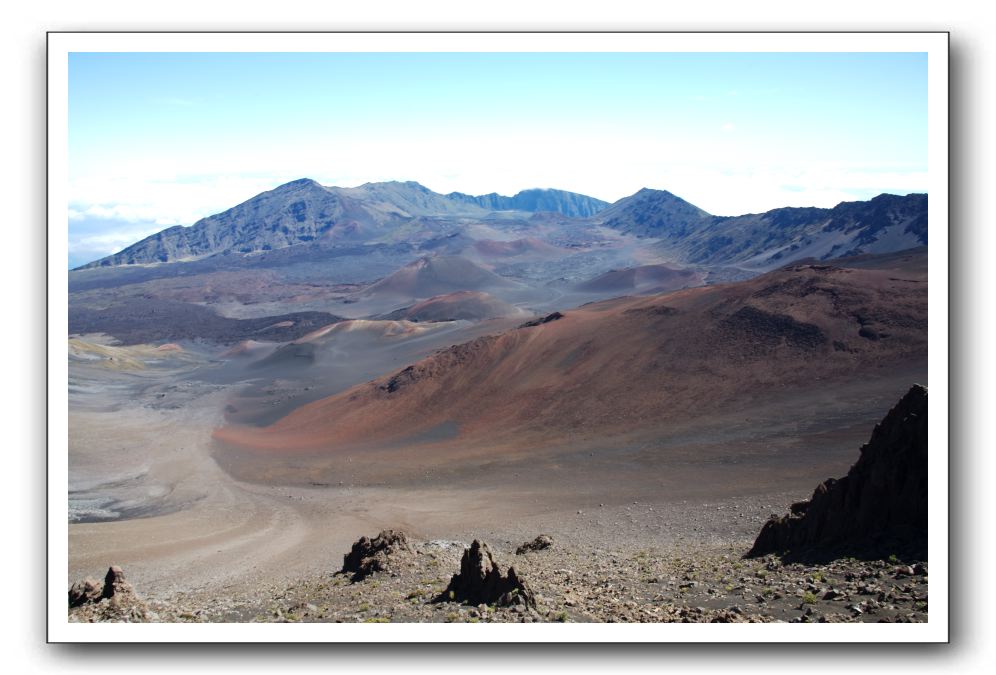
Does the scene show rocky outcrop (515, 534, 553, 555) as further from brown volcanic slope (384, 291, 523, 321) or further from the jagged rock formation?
brown volcanic slope (384, 291, 523, 321)

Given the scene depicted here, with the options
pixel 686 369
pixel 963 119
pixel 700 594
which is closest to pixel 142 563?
pixel 700 594

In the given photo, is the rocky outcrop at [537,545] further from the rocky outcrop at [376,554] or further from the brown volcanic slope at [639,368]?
the brown volcanic slope at [639,368]

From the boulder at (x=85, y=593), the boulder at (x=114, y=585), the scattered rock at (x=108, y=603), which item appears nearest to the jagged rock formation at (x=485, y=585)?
the scattered rock at (x=108, y=603)

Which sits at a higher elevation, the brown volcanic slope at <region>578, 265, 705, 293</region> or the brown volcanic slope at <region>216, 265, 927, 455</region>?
the brown volcanic slope at <region>578, 265, 705, 293</region>

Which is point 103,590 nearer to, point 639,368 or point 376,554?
point 376,554

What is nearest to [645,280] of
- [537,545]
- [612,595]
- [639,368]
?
[639,368]

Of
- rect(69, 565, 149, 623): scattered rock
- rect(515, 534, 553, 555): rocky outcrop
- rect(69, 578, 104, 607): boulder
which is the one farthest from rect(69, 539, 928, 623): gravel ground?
rect(515, 534, 553, 555): rocky outcrop
